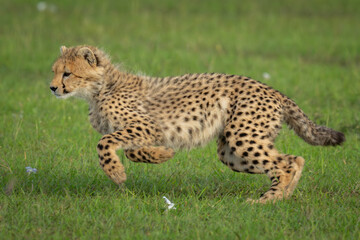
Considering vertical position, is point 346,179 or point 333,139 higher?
point 333,139

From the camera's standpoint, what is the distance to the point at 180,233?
15.1 ft

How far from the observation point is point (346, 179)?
19.6 ft

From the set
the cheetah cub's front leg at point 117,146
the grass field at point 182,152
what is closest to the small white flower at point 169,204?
the grass field at point 182,152

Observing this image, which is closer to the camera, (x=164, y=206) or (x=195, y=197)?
(x=164, y=206)

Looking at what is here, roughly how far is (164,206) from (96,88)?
1.48m

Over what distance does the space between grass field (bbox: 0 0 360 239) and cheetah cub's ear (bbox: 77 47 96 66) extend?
878 mm

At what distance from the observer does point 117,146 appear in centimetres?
541

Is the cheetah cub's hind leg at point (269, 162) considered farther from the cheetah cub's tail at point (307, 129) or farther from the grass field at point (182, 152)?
the cheetah cub's tail at point (307, 129)

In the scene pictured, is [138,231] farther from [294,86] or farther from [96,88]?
[294,86]

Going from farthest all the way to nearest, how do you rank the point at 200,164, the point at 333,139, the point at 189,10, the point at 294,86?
the point at 189,10 < the point at 294,86 < the point at 200,164 < the point at 333,139

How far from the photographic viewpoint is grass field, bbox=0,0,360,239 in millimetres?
4793

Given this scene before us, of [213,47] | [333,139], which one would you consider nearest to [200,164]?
[333,139]

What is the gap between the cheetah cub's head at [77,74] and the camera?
19.2ft

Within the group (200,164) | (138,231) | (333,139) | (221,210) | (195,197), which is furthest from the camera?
(200,164)
